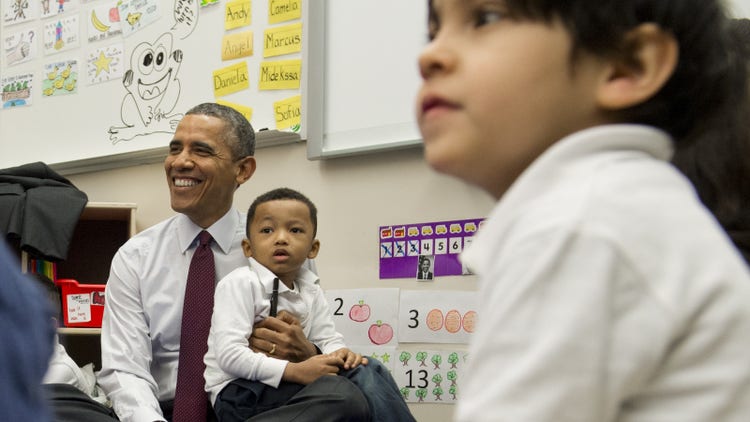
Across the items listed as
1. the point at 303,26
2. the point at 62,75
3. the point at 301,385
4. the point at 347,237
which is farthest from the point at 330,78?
the point at 62,75

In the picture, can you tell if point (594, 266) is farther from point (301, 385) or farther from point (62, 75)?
point (62, 75)

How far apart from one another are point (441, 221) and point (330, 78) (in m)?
0.57

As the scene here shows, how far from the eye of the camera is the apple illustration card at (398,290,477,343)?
261 cm

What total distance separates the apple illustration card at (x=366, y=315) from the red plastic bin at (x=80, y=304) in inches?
30.7

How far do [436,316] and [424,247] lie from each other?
19 cm

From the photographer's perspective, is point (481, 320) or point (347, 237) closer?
point (481, 320)

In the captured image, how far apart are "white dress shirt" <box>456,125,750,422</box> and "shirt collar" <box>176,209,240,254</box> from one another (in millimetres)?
1952

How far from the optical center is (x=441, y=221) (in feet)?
8.75

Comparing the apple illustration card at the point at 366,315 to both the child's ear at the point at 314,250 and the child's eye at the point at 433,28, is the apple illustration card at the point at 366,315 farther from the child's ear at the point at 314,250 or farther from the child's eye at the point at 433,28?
the child's eye at the point at 433,28

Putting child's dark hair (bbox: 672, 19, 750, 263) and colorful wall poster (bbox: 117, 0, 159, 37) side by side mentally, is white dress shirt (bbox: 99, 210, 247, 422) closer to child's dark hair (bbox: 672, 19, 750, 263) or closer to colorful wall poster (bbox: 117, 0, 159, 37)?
colorful wall poster (bbox: 117, 0, 159, 37)

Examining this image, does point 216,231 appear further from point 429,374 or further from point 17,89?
point 17,89

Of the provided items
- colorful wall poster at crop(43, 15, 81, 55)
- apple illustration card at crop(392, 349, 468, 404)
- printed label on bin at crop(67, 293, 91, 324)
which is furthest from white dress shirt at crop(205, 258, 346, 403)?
colorful wall poster at crop(43, 15, 81, 55)

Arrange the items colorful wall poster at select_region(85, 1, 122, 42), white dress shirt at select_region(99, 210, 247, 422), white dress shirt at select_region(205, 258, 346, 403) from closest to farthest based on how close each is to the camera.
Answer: white dress shirt at select_region(205, 258, 346, 403) < white dress shirt at select_region(99, 210, 247, 422) < colorful wall poster at select_region(85, 1, 122, 42)

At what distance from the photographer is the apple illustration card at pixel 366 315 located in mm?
2744
